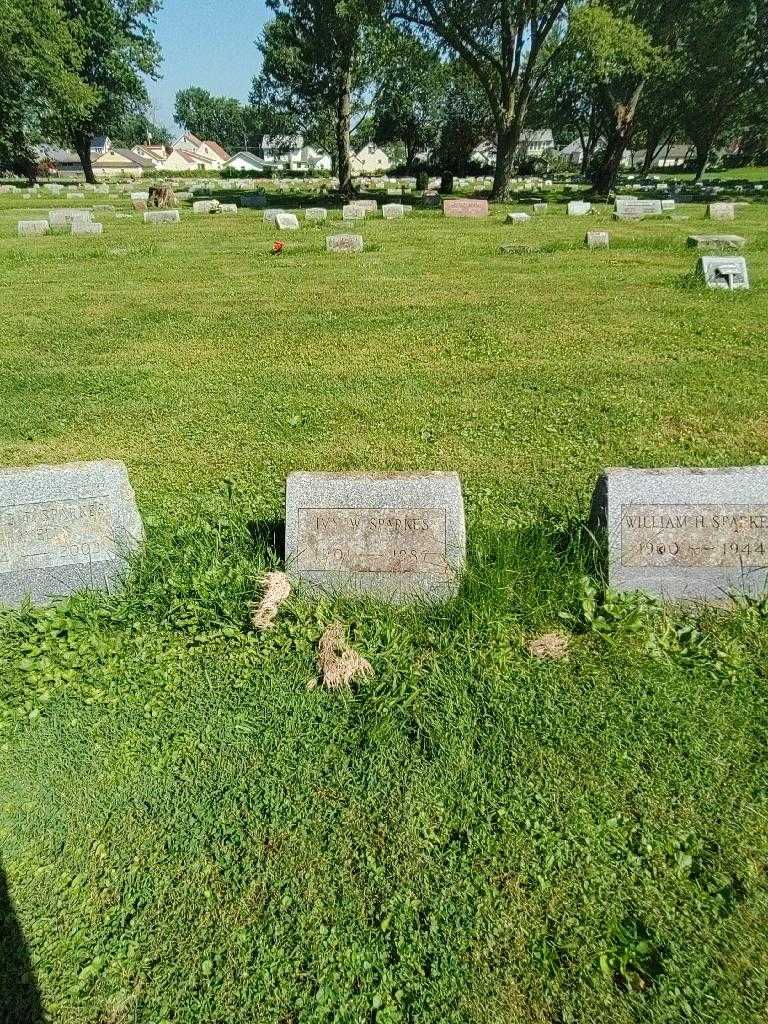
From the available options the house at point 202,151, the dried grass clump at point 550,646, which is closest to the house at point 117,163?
the house at point 202,151

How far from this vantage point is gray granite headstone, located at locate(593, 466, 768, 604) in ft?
11.4

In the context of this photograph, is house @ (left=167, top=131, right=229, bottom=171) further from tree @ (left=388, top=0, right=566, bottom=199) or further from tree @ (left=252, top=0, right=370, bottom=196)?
tree @ (left=388, top=0, right=566, bottom=199)

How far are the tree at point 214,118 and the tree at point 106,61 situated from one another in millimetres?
92712

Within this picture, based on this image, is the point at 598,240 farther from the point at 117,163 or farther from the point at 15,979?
the point at 117,163

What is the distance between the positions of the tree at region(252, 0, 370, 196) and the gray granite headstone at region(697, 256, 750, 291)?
1937cm

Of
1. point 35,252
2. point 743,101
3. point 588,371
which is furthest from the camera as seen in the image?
point 743,101

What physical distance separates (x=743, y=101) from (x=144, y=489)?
45613 millimetres

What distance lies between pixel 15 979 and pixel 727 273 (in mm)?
12609

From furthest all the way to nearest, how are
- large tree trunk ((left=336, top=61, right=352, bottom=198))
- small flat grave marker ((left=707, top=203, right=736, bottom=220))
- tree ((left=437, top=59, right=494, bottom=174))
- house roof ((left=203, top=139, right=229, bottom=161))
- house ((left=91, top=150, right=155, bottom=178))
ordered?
house roof ((left=203, top=139, right=229, bottom=161)) → house ((left=91, top=150, right=155, bottom=178)) → tree ((left=437, top=59, right=494, bottom=174)) → large tree trunk ((left=336, top=61, right=352, bottom=198)) → small flat grave marker ((left=707, top=203, right=736, bottom=220))

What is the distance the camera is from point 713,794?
8.77 ft

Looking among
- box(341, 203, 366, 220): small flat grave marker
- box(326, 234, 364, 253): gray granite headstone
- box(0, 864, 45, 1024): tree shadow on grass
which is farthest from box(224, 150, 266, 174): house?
box(0, 864, 45, 1024): tree shadow on grass

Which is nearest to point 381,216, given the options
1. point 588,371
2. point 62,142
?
point 588,371

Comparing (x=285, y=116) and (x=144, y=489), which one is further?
(x=285, y=116)

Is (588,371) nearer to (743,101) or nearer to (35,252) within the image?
(35,252)
